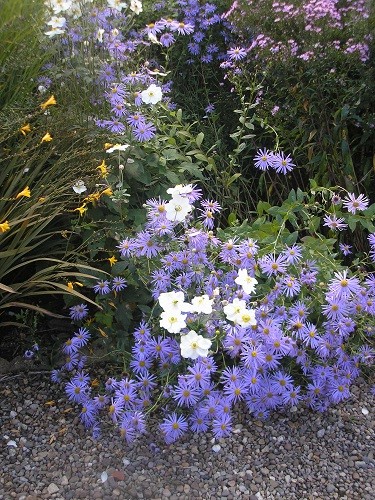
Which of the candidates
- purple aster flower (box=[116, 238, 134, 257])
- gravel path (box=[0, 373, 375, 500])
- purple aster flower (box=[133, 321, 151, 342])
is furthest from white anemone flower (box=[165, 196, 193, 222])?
gravel path (box=[0, 373, 375, 500])

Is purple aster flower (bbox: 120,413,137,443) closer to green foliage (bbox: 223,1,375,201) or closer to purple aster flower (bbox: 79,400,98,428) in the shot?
purple aster flower (bbox: 79,400,98,428)

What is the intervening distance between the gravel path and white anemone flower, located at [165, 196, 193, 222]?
0.76 metres

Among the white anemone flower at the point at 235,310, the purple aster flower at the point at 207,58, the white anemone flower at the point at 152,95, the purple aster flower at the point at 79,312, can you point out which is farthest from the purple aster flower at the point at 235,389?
the purple aster flower at the point at 207,58

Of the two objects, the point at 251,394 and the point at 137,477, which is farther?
the point at 251,394

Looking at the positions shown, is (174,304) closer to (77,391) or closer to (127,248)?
(127,248)

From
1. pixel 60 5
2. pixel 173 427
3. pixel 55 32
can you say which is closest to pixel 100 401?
pixel 173 427

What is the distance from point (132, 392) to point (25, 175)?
109 cm

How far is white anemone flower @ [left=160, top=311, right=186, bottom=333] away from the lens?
226 cm

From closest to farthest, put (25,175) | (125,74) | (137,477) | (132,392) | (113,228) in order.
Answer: (137,477), (132,392), (113,228), (25,175), (125,74)

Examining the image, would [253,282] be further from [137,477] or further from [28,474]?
[28,474]

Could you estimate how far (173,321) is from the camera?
2271mm

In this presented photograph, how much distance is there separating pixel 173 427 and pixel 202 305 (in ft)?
1.38

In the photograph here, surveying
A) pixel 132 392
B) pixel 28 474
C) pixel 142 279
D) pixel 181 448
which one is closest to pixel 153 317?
pixel 142 279

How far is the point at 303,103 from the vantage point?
342 centimetres
